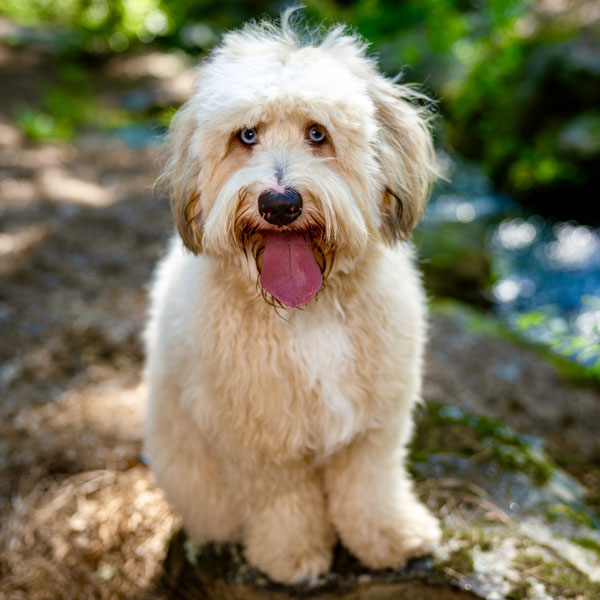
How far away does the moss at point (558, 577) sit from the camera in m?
2.15

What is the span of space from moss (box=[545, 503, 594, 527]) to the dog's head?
1.48 m

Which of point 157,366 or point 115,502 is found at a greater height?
point 157,366

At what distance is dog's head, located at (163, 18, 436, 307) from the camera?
5.83ft

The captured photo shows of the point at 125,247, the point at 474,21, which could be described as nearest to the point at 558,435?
the point at 125,247

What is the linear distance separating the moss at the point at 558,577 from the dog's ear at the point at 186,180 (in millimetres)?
1741

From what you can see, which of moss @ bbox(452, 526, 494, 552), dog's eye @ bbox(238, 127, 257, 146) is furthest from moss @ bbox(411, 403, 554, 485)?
dog's eye @ bbox(238, 127, 257, 146)

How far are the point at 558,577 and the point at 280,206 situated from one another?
1.75 metres

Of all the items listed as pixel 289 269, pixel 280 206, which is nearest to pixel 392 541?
pixel 289 269

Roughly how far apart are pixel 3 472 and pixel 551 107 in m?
7.22

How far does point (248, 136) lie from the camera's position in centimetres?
190

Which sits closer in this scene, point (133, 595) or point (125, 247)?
point (133, 595)

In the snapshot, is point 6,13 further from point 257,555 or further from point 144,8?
point 257,555

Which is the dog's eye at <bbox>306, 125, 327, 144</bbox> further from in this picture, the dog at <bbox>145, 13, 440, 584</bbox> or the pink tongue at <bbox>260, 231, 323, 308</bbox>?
the pink tongue at <bbox>260, 231, 323, 308</bbox>

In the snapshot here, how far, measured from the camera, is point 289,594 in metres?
2.29
